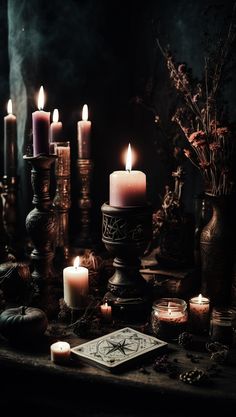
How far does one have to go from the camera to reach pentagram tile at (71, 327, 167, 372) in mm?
1358

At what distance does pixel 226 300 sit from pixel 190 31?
97 centimetres

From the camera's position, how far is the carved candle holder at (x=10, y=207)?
81.3 inches

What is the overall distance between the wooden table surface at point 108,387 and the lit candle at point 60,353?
0.05 ft

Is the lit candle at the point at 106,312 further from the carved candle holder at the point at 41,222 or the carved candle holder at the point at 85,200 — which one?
the carved candle holder at the point at 85,200

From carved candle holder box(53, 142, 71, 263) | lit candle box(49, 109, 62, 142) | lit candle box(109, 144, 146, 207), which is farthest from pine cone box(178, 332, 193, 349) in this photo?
lit candle box(49, 109, 62, 142)

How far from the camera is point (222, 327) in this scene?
59.3 inches

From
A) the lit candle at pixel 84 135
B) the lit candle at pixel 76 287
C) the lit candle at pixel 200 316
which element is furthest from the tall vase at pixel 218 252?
the lit candle at pixel 84 135

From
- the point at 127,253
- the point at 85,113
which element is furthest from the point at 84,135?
the point at 127,253

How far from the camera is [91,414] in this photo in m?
1.34

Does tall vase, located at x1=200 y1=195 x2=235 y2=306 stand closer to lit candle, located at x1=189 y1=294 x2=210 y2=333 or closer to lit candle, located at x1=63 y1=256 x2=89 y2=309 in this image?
lit candle, located at x1=189 y1=294 x2=210 y2=333

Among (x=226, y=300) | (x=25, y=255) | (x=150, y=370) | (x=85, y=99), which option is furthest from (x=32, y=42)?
(x=150, y=370)

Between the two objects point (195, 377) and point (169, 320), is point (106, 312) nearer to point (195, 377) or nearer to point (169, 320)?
point (169, 320)

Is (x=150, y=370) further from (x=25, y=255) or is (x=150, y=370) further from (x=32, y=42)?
(x=32, y=42)

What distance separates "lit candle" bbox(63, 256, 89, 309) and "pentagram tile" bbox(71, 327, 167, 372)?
0.41ft
